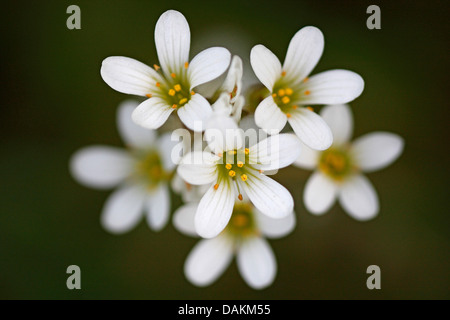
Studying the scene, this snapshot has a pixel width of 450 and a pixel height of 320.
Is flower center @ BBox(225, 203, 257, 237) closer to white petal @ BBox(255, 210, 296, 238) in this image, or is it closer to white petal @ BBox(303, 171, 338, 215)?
white petal @ BBox(255, 210, 296, 238)

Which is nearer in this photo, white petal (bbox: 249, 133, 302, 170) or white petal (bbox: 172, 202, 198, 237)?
white petal (bbox: 249, 133, 302, 170)

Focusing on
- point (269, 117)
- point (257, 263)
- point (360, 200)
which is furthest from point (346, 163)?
point (269, 117)

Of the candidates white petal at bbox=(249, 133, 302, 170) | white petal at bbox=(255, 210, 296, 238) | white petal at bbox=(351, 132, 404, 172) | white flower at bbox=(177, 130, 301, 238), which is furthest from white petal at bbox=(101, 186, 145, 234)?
white petal at bbox=(351, 132, 404, 172)

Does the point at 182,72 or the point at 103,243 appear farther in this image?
the point at 103,243

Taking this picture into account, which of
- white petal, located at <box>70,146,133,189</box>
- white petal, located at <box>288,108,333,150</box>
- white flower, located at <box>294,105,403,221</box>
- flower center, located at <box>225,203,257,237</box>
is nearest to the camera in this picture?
white petal, located at <box>288,108,333,150</box>
